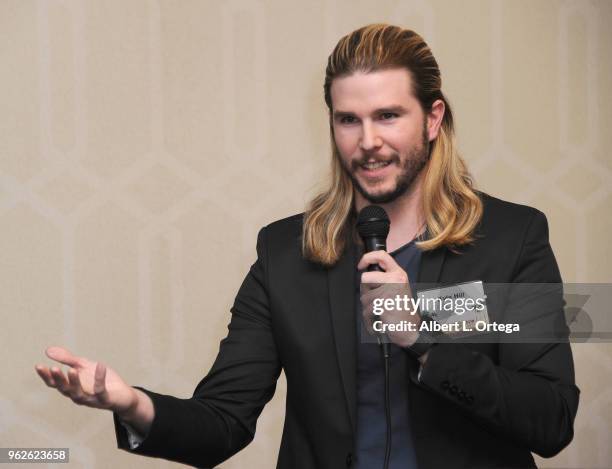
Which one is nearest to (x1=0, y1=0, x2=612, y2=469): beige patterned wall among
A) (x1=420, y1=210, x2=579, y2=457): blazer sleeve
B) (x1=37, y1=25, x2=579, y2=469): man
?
(x1=37, y1=25, x2=579, y2=469): man

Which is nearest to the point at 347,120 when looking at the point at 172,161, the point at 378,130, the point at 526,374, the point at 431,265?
the point at 378,130

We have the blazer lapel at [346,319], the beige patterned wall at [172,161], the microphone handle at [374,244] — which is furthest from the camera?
the beige patterned wall at [172,161]

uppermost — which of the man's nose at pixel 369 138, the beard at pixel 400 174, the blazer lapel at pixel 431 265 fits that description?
the man's nose at pixel 369 138

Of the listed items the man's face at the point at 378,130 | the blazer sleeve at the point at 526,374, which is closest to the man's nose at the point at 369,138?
the man's face at the point at 378,130

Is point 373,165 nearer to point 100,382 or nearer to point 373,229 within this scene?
point 373,229

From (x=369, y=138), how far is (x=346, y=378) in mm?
509

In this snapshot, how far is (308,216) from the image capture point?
6.58 ft

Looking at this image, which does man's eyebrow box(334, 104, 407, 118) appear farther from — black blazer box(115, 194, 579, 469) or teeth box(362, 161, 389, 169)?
black blazer box(115, 194, 579, 469)

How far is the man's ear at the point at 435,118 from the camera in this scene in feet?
6.36

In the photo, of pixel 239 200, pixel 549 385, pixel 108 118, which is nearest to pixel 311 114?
pixel 239 200

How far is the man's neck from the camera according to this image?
6.07ft

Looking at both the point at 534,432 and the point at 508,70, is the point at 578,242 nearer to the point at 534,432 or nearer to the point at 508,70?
the point at 508,70

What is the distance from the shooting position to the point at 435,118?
6.41 ft

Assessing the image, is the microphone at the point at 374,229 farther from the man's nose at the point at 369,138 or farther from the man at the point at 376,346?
the man's nose at the point at 369,138
